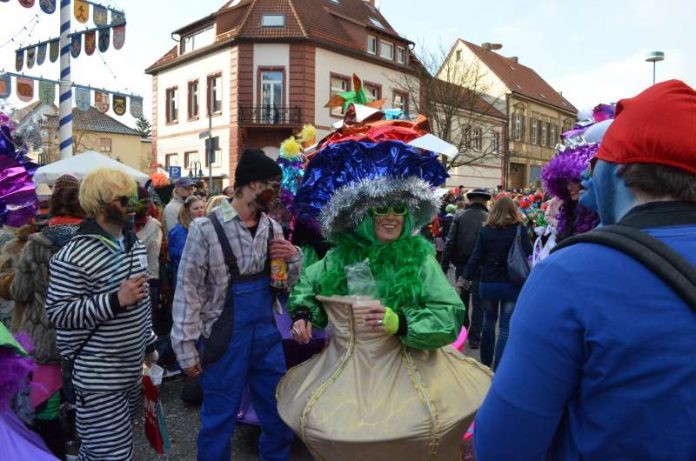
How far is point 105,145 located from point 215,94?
76.7 ft

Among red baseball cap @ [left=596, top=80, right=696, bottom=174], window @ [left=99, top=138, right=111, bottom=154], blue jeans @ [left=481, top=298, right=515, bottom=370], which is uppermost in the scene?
window @ [left=99, top=138, right=111, bottom=154]

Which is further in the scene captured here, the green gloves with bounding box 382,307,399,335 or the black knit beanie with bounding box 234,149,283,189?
the black knit beanie with bounding box 234,149,283,189

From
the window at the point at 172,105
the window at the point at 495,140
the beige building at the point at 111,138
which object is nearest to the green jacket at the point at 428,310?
the window at the point at 172,105

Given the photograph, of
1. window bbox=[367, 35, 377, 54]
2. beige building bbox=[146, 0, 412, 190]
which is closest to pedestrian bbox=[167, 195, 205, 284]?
beige building bbox=[146, 0, 412, 190]

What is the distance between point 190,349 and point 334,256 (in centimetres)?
92

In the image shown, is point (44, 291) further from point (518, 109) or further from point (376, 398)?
point (518, 109)

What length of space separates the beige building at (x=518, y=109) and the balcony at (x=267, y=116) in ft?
52.1

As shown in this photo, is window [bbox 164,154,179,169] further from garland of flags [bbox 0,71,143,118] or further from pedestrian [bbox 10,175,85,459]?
pedestrian [bbox 10,175,85,459]

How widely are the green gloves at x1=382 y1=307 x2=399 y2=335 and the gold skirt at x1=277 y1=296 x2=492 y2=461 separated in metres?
0.11

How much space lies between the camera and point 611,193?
1.27 meters

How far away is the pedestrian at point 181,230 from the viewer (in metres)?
5.37

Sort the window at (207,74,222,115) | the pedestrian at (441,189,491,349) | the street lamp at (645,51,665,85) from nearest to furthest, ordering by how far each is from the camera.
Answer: the pedestrian at (441,189,491,349) → the street lamp at (645,51,665,85) → the window at (207,74,222,115)

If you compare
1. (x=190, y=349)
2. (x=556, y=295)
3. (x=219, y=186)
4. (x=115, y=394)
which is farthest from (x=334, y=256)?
(x=219, y=186)

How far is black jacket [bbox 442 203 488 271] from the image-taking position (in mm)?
6868
